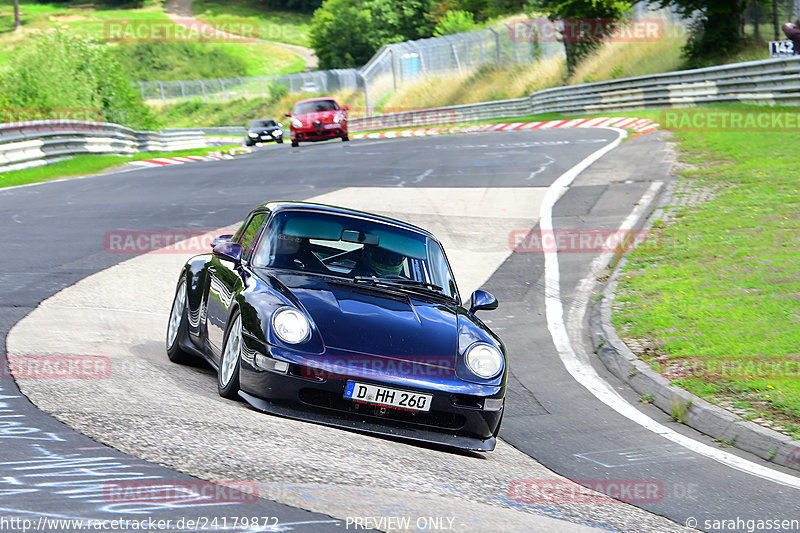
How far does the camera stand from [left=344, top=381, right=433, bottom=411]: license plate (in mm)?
5930

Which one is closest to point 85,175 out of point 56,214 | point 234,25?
point 56,214

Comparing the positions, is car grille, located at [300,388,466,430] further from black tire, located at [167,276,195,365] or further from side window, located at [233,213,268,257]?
black tire, located at [167,276,195,365]

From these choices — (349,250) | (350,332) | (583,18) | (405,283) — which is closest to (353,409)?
(350,332)

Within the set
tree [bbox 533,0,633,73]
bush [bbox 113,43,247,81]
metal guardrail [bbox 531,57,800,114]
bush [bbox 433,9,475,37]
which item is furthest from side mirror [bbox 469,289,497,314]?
bush [bbox 113,43,247,81]

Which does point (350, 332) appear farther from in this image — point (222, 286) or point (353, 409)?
point (222, 286)

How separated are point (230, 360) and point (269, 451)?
147cm

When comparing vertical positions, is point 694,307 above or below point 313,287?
below

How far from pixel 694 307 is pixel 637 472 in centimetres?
428

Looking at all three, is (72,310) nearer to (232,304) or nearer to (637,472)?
(232,304)

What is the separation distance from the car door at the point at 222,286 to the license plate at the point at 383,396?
125cm

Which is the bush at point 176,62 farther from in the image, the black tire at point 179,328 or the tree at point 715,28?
the black tire at point 179,328

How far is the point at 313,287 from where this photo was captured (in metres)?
6.66

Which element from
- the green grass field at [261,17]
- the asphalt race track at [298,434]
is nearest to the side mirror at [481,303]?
the asphalt race track at [298,434]

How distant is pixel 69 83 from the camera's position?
119 ft
